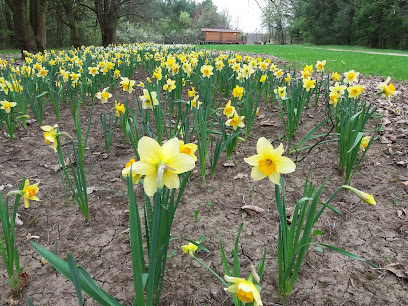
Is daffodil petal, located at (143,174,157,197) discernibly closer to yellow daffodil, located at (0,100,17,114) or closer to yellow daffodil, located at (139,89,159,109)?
yellow daffodil, located at (139,89,159,109)

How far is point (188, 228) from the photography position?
167cm

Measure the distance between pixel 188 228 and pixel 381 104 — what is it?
12.1ft

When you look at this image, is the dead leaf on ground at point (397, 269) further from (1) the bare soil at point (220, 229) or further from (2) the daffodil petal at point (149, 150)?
(2) the daffodil petal at point (149, 150)

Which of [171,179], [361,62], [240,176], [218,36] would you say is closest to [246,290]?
[171,179]

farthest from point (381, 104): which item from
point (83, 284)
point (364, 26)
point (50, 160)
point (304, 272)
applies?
point (364, 26)

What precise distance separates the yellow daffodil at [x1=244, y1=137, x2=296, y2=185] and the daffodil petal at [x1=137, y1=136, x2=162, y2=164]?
364 millimetres

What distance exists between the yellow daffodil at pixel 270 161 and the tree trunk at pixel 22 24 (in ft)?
36.0

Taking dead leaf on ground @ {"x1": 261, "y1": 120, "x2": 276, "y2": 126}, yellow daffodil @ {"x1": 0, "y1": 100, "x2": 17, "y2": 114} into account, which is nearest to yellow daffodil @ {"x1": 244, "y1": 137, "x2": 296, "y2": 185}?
dead leaf on ground @ {"x1": 261, "y1": 120, "x2": 276, "y2": 126}

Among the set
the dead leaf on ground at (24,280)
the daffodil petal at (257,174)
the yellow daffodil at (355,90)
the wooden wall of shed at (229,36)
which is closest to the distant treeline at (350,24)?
the wooden wall of shed at (229,36)

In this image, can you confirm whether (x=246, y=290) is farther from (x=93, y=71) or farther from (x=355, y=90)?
(x=93, y=71)

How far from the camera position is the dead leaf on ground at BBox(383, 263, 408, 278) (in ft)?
4.46

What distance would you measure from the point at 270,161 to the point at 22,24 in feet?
36.7

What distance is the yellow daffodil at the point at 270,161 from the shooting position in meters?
1.03

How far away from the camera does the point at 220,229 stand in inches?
65.2
